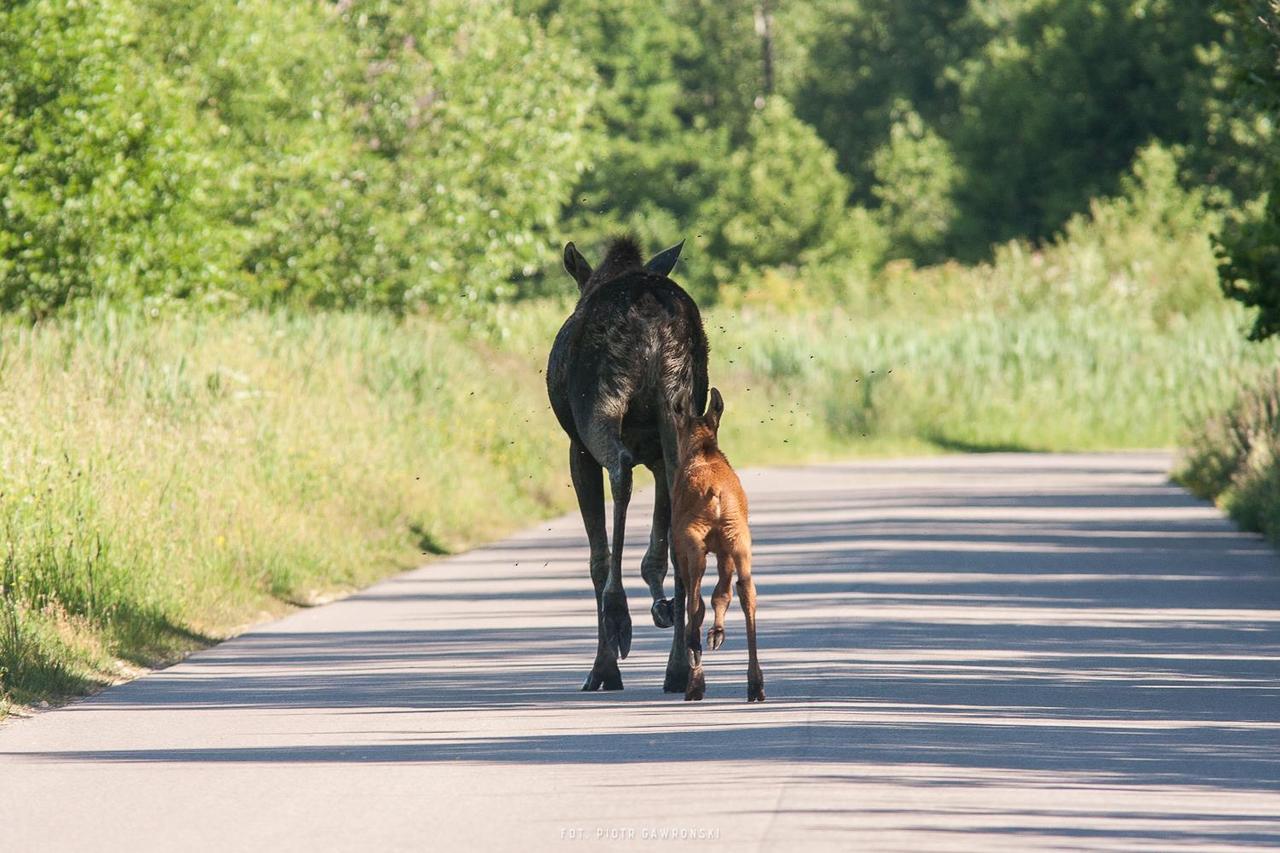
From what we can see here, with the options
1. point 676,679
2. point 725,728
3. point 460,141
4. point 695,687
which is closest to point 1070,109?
point 460,141

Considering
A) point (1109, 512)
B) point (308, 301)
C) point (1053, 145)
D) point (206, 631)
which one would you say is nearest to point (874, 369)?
point (308, 301)

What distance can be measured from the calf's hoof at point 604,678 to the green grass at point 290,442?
253 centimetres

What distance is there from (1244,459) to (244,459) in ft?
37.7

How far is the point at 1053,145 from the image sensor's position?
73.5m

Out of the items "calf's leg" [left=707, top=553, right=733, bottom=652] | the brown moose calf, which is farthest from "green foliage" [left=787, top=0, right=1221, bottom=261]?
"calf's leg" [left=707, top=553, right=733, bottom=652]

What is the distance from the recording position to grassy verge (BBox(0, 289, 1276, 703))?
15.3 metres

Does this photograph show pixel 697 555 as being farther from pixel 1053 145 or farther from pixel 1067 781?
pixel 1053 145

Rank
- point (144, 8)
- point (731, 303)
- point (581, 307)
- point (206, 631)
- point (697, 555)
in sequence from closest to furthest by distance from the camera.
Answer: point (697, 555)
point (581, 307)
point (206, 631)
point (144, 8)
point (731, 303)

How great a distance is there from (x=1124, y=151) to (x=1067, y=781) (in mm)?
65282

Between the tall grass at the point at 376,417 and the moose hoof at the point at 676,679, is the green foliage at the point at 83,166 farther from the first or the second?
the moose hoof at the point at 676,679

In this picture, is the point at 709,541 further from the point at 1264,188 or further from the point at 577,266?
the point at 1264,188

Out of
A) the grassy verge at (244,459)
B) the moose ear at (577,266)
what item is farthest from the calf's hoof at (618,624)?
the grassy verge at (244,459)

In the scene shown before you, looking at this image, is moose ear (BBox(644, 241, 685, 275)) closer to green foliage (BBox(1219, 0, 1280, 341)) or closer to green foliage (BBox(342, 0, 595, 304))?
green foliage (BBox(1219, 0, 1280, 341))

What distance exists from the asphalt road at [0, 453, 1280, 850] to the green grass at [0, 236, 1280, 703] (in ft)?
2.01
